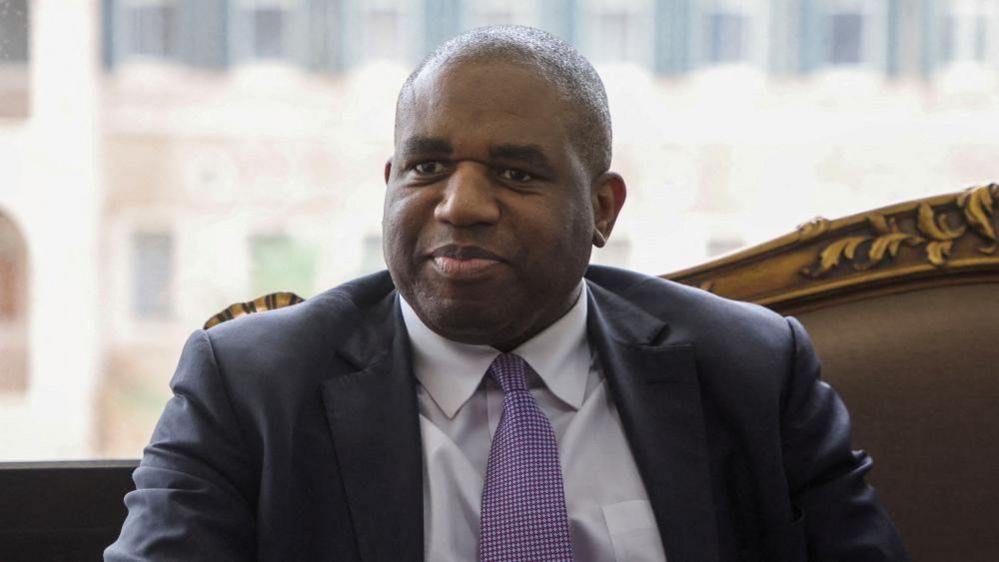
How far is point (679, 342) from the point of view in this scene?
1.25 metres

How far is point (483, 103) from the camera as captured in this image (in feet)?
3.61

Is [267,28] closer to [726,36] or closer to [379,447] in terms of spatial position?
[726,36]

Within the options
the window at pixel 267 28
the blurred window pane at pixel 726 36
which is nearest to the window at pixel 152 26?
the window at pixel 267 28

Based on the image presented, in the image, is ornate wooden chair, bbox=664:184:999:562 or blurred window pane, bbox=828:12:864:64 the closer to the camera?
ornate wooden chair, bbox=664:184:999:562

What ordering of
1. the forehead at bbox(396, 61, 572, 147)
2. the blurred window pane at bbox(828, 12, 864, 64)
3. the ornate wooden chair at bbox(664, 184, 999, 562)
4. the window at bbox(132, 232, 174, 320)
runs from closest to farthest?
the forehead at bbox(396, 61, 572, 147), the ornate wooden chair at bbox(664, 184, 999, 562), the window at bbox(132, 232, 174, 320), the blurred window pane at bbox(828, 12, 864, 64)

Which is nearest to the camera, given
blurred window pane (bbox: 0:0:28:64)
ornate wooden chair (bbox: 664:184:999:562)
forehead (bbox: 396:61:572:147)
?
forehead (bbox: 396:61:572:147)

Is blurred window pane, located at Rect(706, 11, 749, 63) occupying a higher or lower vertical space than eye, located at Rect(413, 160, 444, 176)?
higher

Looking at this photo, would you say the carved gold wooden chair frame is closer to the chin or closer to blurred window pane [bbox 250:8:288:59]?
the chin

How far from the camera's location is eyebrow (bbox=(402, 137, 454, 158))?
110 cm

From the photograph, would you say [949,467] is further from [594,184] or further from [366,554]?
[366,554]

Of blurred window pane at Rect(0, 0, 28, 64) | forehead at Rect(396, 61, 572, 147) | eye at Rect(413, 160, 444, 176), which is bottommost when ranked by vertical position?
eye at Rect(413, 160, 444, 176)

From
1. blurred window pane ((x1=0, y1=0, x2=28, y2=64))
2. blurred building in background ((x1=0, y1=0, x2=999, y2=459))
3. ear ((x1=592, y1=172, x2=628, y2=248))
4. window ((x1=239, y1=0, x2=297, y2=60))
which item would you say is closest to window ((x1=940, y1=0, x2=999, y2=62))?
blurred building in background ((x1=0, y1=0, x2=999, y2=459))

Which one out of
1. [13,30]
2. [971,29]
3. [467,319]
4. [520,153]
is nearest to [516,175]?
[520,153]

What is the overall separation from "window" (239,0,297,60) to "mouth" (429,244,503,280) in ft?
4.35
